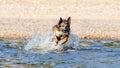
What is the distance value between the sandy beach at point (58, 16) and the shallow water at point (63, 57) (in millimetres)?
4724

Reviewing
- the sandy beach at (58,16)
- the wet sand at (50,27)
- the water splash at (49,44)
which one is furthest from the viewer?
the sandy beach at (58,16)

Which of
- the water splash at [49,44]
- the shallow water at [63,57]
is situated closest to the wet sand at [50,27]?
the shallow water at [63,57]

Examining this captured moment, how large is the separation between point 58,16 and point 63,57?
17.7 meters

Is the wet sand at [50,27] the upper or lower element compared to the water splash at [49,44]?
upper

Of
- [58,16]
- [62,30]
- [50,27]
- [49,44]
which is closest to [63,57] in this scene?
[62,30]

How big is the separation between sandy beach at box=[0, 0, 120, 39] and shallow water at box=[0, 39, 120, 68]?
472 cm

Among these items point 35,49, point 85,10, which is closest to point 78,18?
point 85,10

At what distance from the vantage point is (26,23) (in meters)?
29.1

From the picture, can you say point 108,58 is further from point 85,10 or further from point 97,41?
point 85,10

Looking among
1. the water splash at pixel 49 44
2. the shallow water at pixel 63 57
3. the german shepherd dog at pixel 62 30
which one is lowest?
the shallow water at pixel 63 57

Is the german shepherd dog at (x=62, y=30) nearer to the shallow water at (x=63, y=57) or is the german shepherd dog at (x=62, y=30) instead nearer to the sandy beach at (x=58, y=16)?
the shallow water at (x=63, y=57)

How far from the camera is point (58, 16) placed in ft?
113

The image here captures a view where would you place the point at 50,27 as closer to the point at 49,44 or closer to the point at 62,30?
the point at 49,44

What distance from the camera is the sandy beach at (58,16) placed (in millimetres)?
25464
